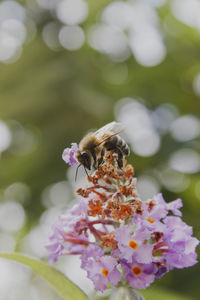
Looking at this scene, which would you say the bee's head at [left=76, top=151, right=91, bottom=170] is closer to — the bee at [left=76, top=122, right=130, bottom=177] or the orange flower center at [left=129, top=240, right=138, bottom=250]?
the bee at [left=76, top=122, right=130, bottom=177]

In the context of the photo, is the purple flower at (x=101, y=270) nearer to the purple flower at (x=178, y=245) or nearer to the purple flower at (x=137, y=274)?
the purple flower at (x=137, y=274)

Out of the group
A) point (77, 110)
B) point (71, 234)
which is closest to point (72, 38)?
point (77, 110)

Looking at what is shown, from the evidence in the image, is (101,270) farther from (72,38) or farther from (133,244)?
(72,38)

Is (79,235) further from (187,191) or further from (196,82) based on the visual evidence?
(196,82)

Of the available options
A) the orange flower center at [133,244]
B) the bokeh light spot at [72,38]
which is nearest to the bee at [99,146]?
the orange flower center at [133,244]

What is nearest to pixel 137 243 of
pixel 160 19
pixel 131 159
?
pixel 131 159
